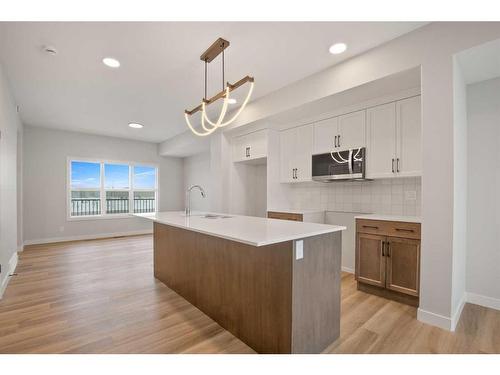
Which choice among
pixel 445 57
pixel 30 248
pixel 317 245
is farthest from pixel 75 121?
pixel 445 57

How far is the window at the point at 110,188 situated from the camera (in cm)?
614

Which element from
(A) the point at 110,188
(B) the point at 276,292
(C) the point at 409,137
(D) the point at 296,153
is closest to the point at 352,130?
(C) the point at 409,137

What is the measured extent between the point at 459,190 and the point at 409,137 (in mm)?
754

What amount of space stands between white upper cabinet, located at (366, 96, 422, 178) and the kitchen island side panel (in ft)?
6.33

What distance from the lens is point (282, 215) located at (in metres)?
3.79

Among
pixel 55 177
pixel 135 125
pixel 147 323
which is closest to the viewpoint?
pixel 147 323

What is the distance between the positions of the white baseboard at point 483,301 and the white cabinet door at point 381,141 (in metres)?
1.46

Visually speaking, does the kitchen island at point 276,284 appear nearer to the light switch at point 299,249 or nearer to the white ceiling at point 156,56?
the light switch at point 299,249

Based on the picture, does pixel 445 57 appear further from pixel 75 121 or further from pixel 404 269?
pixel 75 121

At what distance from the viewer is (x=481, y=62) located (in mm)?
2176

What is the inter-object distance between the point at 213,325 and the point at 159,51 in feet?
8.91

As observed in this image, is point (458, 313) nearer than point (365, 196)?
Yes

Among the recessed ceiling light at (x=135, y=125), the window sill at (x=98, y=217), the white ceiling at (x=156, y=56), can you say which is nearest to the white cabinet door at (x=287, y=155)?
the white ceiling at (x=156, y=56)

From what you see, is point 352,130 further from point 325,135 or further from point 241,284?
point 241,284
